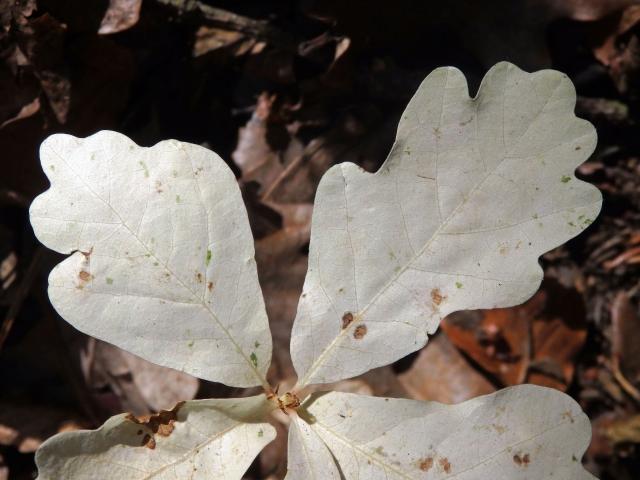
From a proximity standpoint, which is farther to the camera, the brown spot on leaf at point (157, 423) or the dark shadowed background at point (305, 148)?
the dark shadowed background at point (305, 148)

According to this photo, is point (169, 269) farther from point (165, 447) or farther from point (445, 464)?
point (445, 464)

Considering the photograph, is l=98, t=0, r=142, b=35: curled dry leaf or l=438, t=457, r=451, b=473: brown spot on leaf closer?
l=438, t=457, r=451, b=473: brown spot on leaf

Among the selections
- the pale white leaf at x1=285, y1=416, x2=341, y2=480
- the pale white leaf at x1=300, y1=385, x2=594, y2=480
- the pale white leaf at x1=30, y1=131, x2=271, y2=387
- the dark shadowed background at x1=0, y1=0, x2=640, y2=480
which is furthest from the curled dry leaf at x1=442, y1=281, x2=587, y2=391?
the pale white leaf at x1=30, y1=131, x2=271, y2=387

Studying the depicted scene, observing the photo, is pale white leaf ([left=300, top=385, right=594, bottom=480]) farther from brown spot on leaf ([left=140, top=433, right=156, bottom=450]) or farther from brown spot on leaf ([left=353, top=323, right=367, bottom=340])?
brown spot on leaf ([left=140, top=433, right=156, bottom=450])

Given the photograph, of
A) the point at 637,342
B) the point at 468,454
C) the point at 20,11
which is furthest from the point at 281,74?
the point at 637,342

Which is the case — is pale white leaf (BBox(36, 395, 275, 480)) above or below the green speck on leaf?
below

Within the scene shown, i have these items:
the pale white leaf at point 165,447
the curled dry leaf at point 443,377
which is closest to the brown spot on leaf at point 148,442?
the pale white leaf at point 165,447

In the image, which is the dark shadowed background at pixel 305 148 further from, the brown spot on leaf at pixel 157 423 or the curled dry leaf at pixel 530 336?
the brown spot on leaf at pixel 157 423
